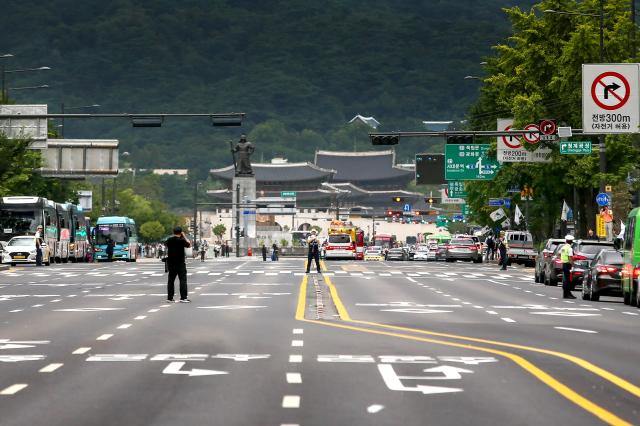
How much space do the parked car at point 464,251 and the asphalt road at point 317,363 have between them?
6119 centimetres

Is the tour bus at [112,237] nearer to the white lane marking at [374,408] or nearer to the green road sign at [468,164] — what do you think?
the green road sign at [468,164]

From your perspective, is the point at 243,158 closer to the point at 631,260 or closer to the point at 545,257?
the point at 545,257

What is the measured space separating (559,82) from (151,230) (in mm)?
121471

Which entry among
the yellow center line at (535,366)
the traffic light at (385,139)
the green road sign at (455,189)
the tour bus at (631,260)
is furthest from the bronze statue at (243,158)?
the yellow center line at (535,366)

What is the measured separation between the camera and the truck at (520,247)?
79250 millimetres

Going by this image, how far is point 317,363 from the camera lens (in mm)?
16750

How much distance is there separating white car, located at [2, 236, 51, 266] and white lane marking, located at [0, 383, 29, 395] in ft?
187

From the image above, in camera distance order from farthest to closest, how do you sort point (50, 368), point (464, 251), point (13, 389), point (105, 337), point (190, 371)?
point (464, 251), point (105, 337), point (50, 368), point (190, 371), point (13, 389)

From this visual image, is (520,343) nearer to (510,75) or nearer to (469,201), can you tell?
(510,75)

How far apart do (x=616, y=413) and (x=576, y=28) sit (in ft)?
174

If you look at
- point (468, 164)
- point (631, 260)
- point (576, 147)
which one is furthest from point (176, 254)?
point (468, 164)

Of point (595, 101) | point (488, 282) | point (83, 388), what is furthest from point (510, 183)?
point (83, 388)

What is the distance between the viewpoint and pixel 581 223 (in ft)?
225

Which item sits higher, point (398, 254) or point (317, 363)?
point (398, 254)
